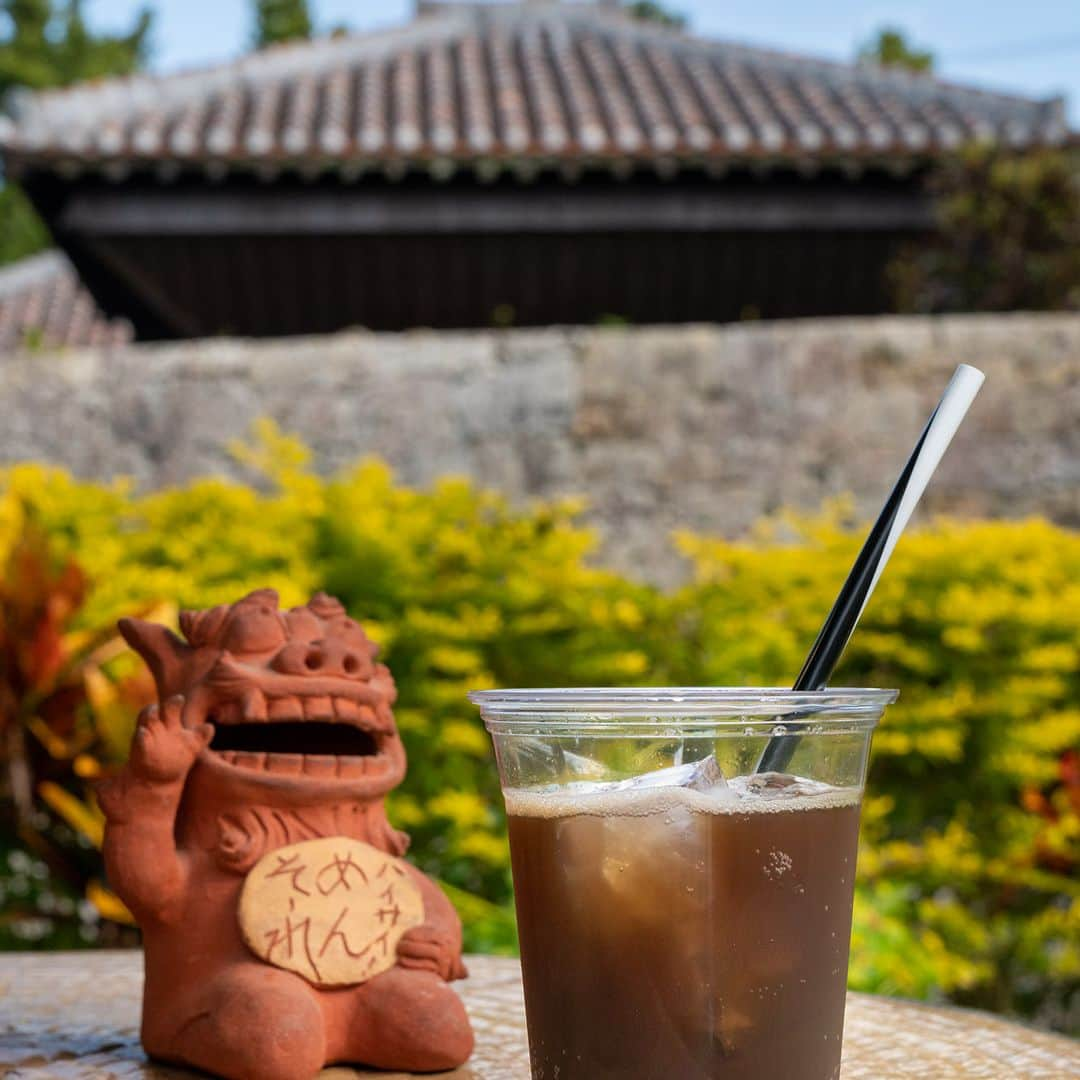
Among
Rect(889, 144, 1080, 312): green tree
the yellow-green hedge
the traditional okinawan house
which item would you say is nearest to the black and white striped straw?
the yellow-green hedge

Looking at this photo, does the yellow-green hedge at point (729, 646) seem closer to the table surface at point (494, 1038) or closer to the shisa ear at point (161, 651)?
the table surface at point (494, 1038)

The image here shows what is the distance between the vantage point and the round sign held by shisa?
1284mm

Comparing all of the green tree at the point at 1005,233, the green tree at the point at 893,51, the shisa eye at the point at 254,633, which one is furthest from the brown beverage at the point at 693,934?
the green tree at the point at 893,51

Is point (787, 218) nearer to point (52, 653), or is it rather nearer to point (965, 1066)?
point (52, 653)

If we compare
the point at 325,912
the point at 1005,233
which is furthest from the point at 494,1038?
the point at 1005,233

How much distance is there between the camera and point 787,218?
639cm

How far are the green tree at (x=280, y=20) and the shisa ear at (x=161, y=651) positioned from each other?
71.0ft

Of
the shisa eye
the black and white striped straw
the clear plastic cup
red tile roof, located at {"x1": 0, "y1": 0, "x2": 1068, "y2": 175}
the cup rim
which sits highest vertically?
red tile roof, located at {"x1": 0, "y1": 0, "x2": 1068, "y2": 175}

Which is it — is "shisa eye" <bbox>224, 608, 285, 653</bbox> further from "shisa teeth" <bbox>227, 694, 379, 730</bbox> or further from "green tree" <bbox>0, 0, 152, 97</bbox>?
"green tree" <bbox>0, 0, 152, 97</bbox>

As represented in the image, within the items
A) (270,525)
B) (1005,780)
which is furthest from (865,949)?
(270,525)

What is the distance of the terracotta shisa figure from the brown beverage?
0.65 feet

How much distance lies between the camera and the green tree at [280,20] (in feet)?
70.3

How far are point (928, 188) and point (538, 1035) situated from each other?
5.81 m

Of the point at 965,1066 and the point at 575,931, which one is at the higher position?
the point at 575,931
